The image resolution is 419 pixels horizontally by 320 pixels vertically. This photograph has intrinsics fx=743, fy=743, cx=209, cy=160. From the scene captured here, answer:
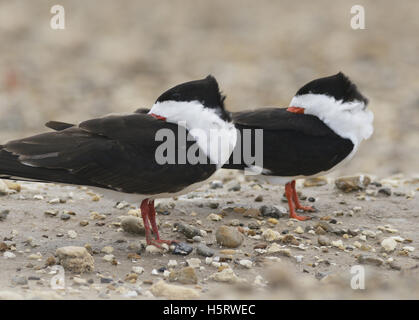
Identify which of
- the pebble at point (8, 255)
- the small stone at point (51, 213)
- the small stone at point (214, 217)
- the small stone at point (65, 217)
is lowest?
the pebble at point (8, 255)

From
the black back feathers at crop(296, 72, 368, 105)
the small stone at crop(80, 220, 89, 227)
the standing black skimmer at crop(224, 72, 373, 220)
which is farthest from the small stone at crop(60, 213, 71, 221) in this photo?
the black back feathers at crop(296, 72, 368, 105)

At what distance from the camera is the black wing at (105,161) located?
517 centimetres

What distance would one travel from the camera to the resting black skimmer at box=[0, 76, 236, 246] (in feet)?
17.0

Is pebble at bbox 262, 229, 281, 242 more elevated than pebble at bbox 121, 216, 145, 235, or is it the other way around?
pebble at bbox 121, 216, 145, 235


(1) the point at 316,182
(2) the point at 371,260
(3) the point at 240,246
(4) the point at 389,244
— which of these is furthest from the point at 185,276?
(1) the point at 316,182

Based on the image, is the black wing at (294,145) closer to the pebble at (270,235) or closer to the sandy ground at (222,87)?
the sandy ground at (222,87)

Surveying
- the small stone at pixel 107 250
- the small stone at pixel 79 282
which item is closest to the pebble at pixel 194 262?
the small stone at pixel 107 250

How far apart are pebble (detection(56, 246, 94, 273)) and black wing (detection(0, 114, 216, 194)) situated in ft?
1.64

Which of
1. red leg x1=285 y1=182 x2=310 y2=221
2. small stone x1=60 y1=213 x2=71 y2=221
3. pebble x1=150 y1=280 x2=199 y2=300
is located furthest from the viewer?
red leg x1=285 y1=182 x2=310 y2=221

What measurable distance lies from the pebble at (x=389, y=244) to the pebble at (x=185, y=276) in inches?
66.9

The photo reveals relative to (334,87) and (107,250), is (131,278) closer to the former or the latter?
(107,250)

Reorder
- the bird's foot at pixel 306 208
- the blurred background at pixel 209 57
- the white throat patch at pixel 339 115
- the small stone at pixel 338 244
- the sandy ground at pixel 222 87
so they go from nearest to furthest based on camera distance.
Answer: the sandy ground at pixel 222 87, the small stone at pixel 338 244, the white throat patch at pixel 339 115, the bird's foot at pixel 306 208, the blurred background at pixel 209 57

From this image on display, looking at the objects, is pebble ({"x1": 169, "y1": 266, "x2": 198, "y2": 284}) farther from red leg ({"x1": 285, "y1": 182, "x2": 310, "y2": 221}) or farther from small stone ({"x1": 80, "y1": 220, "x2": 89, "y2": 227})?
red leg ({"x1": 285, "y1": 182, "x2": 310, "y2": 221})
